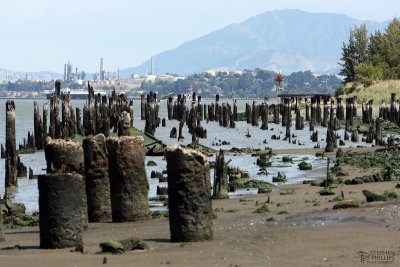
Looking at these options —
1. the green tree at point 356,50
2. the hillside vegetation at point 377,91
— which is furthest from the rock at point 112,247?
the green tree at point 356,50

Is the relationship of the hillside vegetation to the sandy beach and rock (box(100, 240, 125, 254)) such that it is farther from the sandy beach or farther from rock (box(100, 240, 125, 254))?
rock (box(100, 240, 125, 254))

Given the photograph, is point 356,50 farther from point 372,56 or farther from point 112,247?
point 112,247

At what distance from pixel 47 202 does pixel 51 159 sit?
196 cm

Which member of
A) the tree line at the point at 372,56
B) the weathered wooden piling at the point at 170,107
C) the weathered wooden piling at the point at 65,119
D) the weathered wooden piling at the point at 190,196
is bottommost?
the weathered wooden piling at the point at 170,107

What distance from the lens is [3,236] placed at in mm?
17078

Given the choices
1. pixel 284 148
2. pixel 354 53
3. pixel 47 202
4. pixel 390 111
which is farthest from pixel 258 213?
pixel 354 53

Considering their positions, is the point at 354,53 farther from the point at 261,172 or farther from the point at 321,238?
the point at 321,238

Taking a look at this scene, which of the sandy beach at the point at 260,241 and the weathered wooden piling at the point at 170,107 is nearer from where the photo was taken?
the sandy beach at the point at 260,241

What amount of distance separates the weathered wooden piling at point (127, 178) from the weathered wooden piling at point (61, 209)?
3.50 m

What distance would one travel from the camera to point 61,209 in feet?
48.9

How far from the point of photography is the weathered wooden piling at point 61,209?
48.6 feet

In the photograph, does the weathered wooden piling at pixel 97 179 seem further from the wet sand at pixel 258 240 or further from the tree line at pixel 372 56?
the tree line at pixel 372 56

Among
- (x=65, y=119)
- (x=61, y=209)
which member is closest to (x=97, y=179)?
(x=61, y=209)

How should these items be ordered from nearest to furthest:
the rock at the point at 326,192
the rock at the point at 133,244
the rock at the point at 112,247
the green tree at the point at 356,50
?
1. the rock at the point at 112,247
2. the rock at the point at 133,244
3. the rock at the point at 326,192
4. the green tree at the point at 356,50
